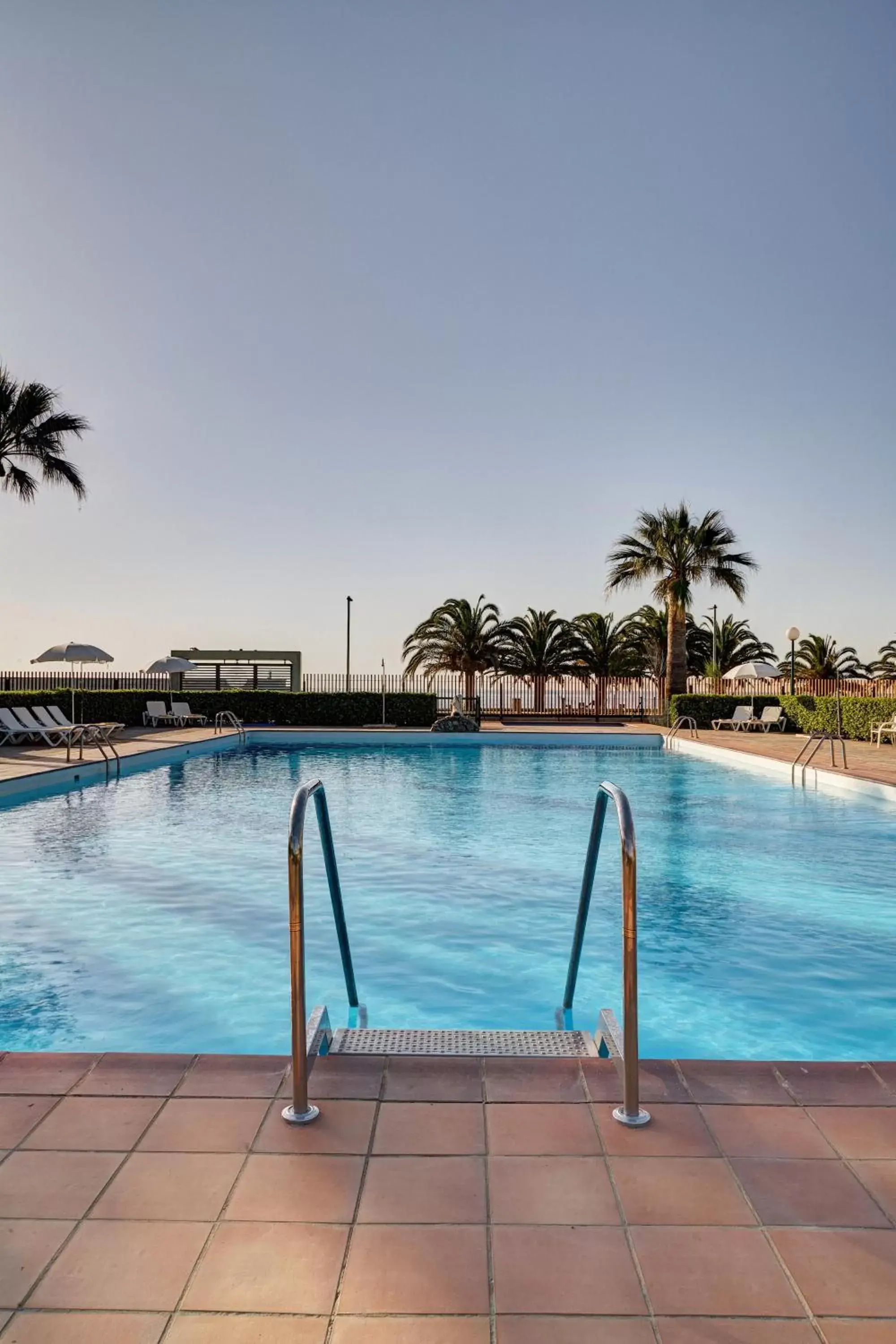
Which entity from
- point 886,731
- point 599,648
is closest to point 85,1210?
point 886,731

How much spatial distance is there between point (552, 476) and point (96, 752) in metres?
13.9

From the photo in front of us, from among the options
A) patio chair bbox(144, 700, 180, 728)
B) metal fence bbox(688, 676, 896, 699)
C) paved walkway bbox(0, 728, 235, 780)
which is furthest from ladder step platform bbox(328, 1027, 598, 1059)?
patio chair bbox(144, 700, 180, 728)

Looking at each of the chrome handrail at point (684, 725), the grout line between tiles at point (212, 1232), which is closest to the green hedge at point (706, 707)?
the chrome handrail at point (684, 725)

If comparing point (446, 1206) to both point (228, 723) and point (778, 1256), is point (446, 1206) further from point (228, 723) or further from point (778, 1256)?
point (228, 723)

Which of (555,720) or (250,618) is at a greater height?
(250,618)

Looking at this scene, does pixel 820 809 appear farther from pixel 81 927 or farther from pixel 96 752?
pixel 96 752

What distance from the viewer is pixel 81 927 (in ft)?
18.8

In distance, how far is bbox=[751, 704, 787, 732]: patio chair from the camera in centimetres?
2258

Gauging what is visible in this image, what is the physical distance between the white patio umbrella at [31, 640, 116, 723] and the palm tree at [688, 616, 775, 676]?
81.7 ft

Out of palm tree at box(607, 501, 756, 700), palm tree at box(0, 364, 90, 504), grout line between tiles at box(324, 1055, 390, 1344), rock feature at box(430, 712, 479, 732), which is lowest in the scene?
grout line between tiles at box(324, 1055, 390, 1344)

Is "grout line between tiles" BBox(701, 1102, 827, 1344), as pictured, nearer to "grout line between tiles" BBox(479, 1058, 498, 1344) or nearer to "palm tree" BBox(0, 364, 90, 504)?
"grout line between tiles" BBox(479, 1058, 498, 1344)

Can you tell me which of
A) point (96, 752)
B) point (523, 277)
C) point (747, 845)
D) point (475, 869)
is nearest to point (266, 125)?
point (523, 277)

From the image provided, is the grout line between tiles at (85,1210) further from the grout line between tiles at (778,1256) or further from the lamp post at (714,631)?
the lamp post at (714,631)

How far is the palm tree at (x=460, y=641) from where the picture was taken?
29.9m
